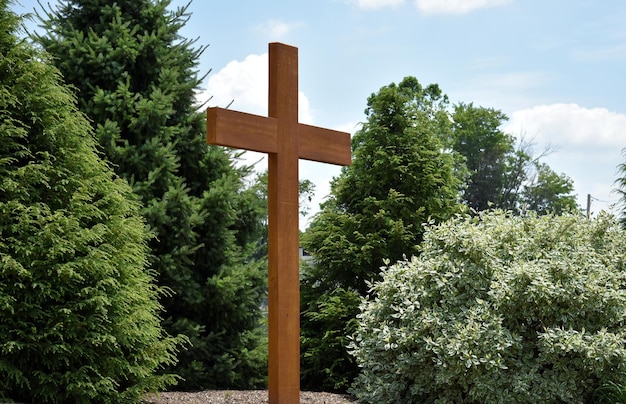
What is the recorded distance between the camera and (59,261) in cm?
620

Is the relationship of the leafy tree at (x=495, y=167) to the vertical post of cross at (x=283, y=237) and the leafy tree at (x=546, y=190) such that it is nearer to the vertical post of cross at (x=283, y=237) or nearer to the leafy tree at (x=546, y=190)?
the leafy tree at (x=546, y=190)

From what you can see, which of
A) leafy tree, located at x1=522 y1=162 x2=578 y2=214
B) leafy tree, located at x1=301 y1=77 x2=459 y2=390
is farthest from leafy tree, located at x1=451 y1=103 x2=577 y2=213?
leafy tree, located at x1=301 y1=77 x2=459 y2=390

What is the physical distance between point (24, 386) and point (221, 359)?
3.07m

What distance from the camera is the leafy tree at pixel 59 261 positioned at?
5949mm

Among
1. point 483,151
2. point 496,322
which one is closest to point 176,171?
point 496,322

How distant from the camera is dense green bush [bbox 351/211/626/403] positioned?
24.1 ft

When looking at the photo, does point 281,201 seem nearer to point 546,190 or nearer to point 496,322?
point 496,322

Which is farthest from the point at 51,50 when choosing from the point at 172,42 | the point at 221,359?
the point at 221,359

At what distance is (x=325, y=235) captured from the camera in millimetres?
10609

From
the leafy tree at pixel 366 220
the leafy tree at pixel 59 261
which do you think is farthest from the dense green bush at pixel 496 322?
the leafy tree at pixel 59 261

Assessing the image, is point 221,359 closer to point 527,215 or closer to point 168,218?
point 168,218

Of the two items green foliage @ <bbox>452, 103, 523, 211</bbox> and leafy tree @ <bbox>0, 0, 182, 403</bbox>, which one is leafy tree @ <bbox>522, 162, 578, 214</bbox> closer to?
green foliage @ <bbox>452, 103, 523, 211</bbox>

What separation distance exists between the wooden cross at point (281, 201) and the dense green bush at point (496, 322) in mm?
1894

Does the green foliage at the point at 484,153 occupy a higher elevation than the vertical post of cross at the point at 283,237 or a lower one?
higher
